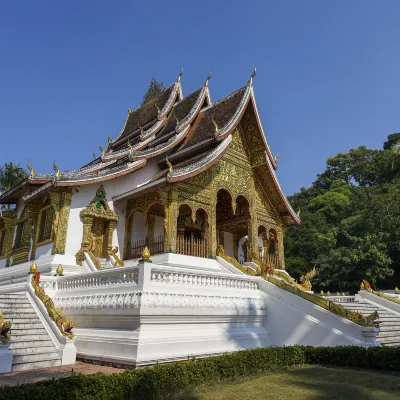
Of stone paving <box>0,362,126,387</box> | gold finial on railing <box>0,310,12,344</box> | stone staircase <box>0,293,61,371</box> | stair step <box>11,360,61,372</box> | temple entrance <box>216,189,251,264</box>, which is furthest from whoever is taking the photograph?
temple entrance <box>216,189,251,264</box>

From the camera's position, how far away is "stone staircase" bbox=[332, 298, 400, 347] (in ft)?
28.6

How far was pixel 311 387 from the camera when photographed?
4828 mm

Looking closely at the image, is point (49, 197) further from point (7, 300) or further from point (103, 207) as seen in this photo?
point (7, 300)

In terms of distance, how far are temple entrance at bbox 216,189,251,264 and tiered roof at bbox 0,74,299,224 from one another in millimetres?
1580

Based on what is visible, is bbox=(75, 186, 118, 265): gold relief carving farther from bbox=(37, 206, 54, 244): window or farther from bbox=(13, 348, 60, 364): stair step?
bbox=(13, 348, 60, 364): stair step

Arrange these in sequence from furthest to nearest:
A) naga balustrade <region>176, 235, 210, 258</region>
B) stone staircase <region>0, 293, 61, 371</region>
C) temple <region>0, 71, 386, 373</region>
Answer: naga balustrade <region>176, 235, 210, 258</region> < temple <region>0, 71, 386, 373</region> < stone staircase <region>0, 293, 61, 371</region>

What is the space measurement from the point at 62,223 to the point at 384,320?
9.23 m

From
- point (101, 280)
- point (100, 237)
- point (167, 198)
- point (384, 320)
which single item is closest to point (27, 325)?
point (101, 280)

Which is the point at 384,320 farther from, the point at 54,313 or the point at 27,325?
the point at 27,325

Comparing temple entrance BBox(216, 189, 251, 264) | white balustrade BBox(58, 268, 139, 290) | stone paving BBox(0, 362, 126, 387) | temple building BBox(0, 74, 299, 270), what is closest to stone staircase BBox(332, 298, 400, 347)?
temple building BBox(0, 74, 299, 270)

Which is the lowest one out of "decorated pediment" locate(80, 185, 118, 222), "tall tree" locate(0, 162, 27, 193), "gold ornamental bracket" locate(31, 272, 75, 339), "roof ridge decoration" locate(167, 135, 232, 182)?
"gold ornamental bracket" locate(31, 272, 75, 339)

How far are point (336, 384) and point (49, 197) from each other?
920cm

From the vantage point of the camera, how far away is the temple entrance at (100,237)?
11509 mm

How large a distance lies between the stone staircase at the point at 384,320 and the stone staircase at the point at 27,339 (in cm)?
694
